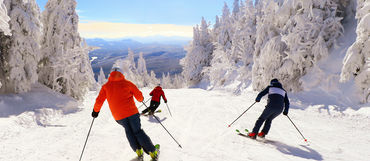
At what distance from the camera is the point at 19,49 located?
29.8ft

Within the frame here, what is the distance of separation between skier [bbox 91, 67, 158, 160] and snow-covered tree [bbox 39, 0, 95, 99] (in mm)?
9622

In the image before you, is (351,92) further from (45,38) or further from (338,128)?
(45,38)

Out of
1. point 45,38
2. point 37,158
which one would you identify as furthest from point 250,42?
point 37,158

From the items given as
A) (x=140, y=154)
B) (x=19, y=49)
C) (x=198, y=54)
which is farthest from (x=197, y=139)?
(x=198, y=54)

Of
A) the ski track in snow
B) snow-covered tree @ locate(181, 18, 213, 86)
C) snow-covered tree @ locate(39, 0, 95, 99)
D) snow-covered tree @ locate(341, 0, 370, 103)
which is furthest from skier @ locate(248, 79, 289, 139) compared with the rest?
snow-covered tree @ locate(181, 18, 213, 86)

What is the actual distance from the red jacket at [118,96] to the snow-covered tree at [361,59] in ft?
32.3

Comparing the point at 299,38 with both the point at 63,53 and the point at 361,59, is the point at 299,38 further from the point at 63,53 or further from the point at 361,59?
the point at 63,53

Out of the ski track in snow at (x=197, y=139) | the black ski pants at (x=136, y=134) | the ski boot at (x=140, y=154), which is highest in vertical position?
the black ski pants at (x=136, y=134)

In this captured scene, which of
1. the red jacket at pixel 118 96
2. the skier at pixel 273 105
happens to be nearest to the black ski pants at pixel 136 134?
the red jacket at pixel 118 96

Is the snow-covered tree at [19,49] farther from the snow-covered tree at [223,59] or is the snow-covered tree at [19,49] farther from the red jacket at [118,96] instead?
the snow-covered tree at [223,59]

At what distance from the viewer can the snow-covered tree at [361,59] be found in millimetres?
8555

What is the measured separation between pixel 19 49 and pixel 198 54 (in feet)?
104

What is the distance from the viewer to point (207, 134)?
19.5 feet

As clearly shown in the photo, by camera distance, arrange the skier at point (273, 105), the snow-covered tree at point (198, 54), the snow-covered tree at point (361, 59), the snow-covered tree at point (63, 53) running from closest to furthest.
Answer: the skier at point (273, 105) → the snow-covered tree at point (361, 59) → the snow-covered tree at point (63, 53) → the snow-covered tree at point (198, 54)
